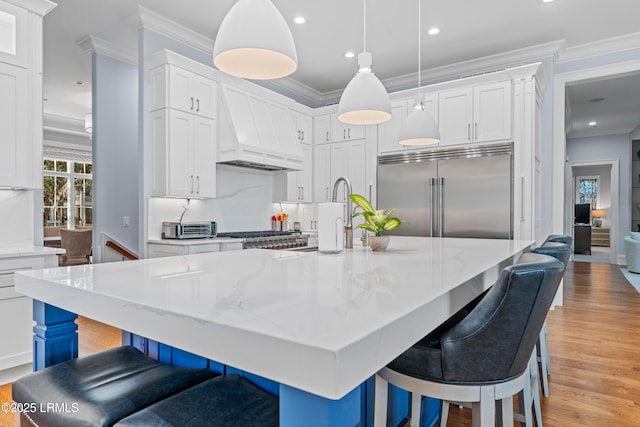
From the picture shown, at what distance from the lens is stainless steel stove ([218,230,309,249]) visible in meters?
4.00

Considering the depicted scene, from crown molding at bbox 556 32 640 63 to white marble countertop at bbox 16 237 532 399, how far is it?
14.0 feet

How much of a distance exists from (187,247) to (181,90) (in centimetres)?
153

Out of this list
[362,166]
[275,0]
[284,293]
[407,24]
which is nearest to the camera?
[284,293]

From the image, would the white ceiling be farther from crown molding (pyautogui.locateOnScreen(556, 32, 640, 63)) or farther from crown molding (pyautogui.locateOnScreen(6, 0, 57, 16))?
crown molding (pyautogui.locateOnScreen(6, 0, 57, 16))

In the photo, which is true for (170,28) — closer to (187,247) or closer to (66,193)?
(187,247)

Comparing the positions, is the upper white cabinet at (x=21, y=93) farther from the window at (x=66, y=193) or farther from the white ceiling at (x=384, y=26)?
the window at (x=66, y=193)

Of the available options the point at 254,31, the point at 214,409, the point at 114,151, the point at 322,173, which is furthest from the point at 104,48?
the point at 214,409

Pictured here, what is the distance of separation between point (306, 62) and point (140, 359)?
424cm

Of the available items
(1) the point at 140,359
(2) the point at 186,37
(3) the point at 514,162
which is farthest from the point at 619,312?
(2) the point at 186,37

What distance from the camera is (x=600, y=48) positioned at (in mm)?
4355

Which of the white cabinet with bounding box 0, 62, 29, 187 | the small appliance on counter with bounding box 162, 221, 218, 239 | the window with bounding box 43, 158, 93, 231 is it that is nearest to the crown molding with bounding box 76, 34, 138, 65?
the white cabinet with bounding box 0, 62, 29, 187

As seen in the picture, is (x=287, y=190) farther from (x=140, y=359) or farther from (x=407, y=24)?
(x=140, y=359)

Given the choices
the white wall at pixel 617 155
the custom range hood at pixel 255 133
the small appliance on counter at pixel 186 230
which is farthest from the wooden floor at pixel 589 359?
the white wall at pixel 617 155

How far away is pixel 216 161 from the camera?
162 inches
